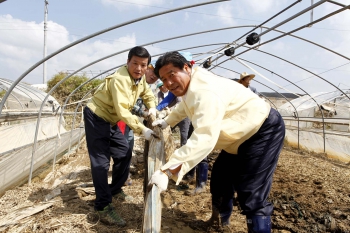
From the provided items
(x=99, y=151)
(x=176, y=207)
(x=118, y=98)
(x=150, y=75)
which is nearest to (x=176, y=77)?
(x=118, y=98)

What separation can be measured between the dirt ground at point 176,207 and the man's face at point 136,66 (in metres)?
1.40

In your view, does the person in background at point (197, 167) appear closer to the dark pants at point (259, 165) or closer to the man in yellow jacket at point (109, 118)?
the man in yellow jacket at point (109, 118)

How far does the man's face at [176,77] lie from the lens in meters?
1.92

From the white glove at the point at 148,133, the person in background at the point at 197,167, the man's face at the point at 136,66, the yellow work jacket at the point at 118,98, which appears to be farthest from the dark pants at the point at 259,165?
the person in background at the point at 197,167

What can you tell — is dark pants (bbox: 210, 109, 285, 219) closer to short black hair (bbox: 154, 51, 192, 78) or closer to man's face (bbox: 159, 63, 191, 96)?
man's face (bbox: 159, 63, 191, 96)

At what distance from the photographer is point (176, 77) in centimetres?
193

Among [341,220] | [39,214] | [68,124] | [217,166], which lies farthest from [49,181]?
[68,124]

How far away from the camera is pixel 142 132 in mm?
2607

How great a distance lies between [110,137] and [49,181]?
7.23 ft

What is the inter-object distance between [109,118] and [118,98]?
1.29 feet

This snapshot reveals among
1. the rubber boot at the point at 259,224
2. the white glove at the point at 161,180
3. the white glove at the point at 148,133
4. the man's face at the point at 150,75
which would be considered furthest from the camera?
the man's face at the point at 150,75

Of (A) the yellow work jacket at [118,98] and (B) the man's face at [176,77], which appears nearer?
(B) the man's face at [176,77]

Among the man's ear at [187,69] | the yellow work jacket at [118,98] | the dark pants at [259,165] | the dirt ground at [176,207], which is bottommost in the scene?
the dirt ground at [176,207]

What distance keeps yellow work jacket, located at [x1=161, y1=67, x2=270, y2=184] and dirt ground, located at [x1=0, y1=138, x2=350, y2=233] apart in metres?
1.23
